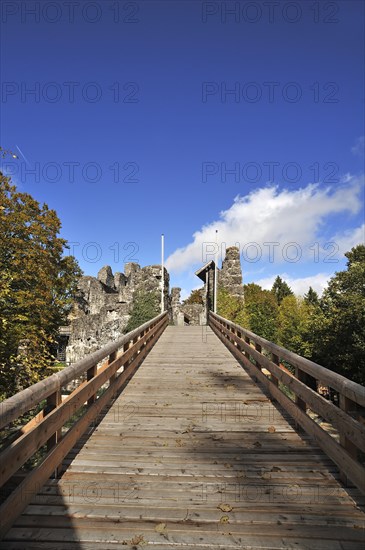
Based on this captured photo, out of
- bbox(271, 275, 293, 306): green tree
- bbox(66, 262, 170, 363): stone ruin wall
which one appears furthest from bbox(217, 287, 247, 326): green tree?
bbox(271, 275, 293, 306): green tree

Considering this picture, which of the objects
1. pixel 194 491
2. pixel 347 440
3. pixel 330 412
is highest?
pixel 330 412

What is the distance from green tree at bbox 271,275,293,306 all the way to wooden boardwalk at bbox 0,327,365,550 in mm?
80478

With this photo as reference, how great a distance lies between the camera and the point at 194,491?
3074 millimetres

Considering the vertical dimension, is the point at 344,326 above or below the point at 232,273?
below

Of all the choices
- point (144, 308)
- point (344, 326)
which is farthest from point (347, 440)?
point (144, 308)

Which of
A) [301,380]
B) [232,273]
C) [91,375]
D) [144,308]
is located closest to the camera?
[301,380]

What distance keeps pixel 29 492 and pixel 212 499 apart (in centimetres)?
153

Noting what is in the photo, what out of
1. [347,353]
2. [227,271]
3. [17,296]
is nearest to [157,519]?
[17,296]

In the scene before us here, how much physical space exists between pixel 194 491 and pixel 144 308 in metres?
22.0

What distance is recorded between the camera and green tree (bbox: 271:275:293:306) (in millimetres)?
83125

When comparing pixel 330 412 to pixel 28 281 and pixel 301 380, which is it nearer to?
pixel 301 380

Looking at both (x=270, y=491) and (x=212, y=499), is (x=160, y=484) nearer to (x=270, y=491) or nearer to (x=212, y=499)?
(x=212, y=499)

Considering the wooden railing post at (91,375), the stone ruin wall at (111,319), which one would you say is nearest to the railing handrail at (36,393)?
the wooden railing post at (91,375)

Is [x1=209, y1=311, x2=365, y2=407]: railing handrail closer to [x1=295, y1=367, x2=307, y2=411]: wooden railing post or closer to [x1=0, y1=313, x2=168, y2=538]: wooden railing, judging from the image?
[x1=295, y1=367, x2=307, y2=411]: wooden railing post
